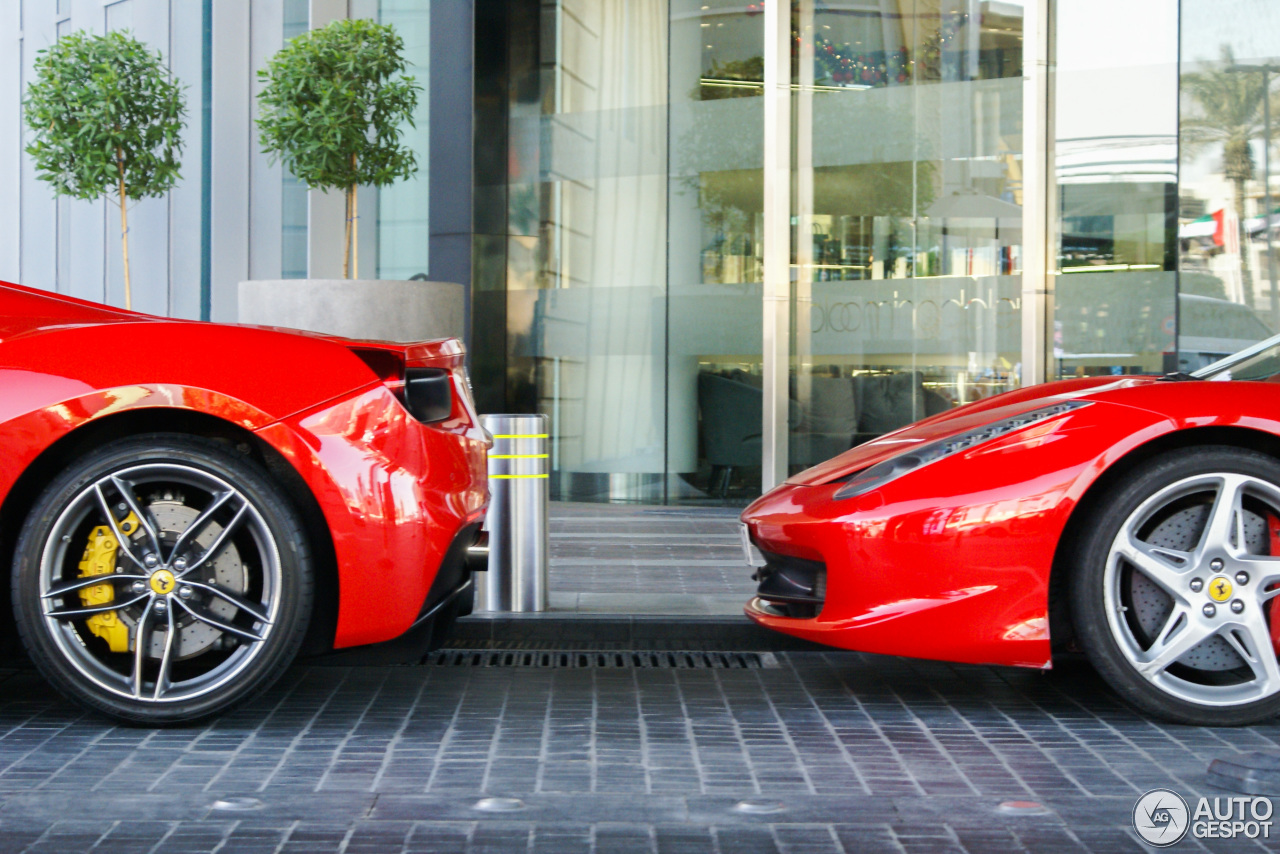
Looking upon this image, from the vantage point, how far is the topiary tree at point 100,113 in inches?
359

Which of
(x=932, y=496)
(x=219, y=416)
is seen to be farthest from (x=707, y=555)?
(x=219, y=416)

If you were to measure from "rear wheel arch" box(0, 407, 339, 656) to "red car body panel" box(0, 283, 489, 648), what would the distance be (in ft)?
0.28

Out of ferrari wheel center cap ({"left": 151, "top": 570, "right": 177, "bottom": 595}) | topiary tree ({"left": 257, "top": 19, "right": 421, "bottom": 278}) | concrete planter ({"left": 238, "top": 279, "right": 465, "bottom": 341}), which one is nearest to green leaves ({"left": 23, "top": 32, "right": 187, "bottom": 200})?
topiary tree ({"left": 257, "top": 19, "right": 421, "bottom": 278})

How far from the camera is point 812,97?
1001 centimetres

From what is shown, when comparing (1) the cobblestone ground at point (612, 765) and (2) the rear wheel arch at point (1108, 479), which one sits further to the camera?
(2) the rear wheel arch at point (1108, 479)

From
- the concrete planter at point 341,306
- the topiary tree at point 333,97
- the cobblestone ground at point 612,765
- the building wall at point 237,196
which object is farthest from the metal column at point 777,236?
the cobblestone ground at point 612,765

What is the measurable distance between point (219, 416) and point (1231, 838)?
107 inches

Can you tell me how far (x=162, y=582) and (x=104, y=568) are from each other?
19cm

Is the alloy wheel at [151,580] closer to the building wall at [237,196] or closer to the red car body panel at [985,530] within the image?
the red car body panel at [985,530]

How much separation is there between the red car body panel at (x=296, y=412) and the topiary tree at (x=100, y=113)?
251 inches

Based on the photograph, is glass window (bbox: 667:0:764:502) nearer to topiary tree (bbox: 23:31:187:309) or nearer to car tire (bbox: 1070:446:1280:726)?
topiary tree (bbox: 23:31:187:309)

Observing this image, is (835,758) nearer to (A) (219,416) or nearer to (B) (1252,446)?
(B) (1252,446)

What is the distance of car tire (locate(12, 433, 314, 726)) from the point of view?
10.9 feet

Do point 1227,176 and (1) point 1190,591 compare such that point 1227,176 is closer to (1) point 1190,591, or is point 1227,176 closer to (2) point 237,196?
(1) point 1190,591
